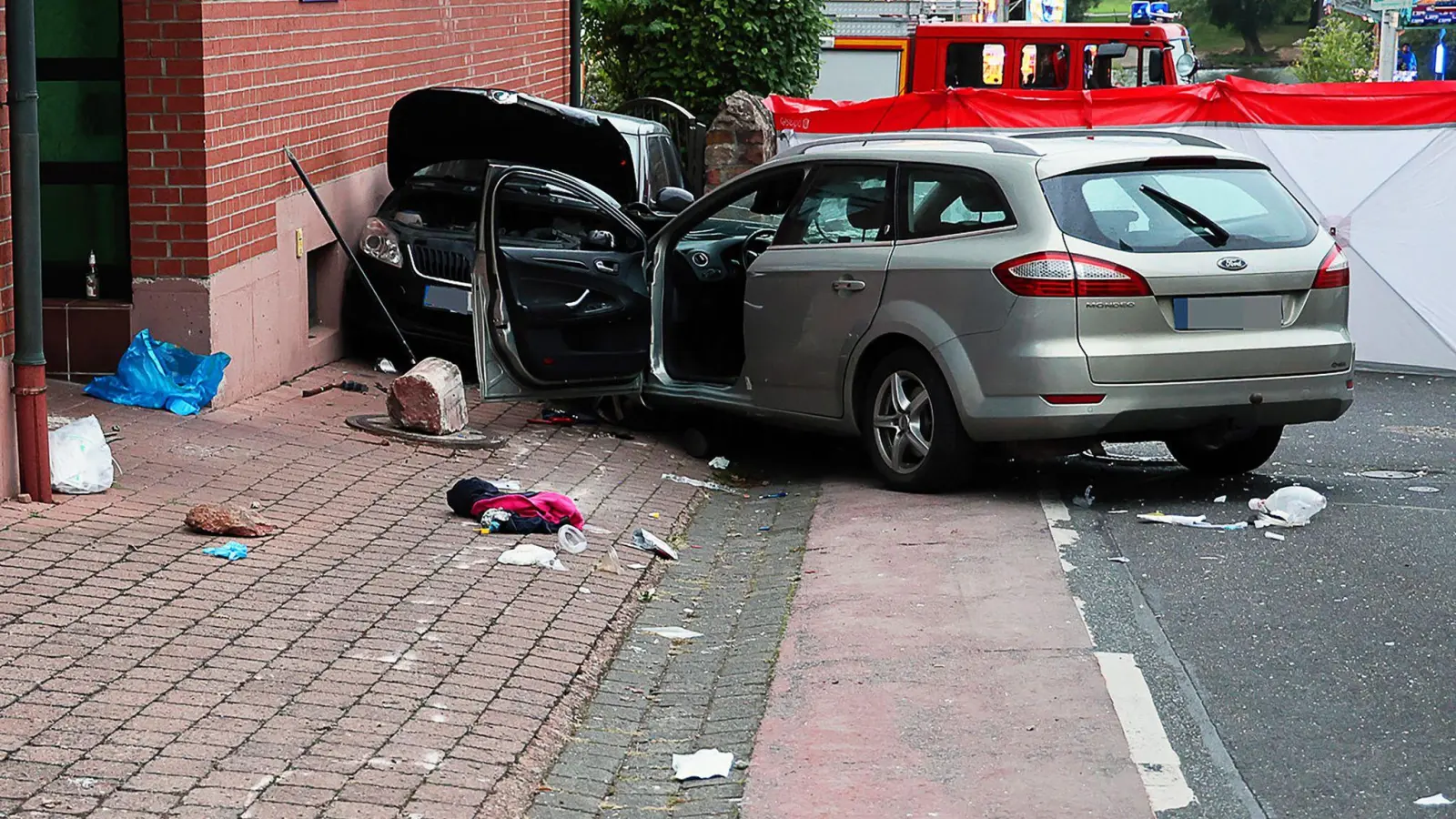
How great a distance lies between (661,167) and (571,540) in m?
6.22

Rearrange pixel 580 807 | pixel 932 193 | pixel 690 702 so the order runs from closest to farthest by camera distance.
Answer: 1. pixel 580 807
2. pixel 690 702
3. pixel 932 193

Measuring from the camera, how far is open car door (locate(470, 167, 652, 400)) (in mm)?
9281

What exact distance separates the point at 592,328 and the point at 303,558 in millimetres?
3040

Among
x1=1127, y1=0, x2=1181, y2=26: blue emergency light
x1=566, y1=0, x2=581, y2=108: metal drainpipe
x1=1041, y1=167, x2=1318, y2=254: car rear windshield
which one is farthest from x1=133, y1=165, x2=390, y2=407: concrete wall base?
x1=1127, y1=0, x2=1181, y2=26: blue emergency light

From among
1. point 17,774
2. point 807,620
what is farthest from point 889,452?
point 17,774

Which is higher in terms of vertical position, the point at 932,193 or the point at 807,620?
the point at 932,193

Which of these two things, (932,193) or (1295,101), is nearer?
(932,193)

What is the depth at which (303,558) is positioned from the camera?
6863 mm

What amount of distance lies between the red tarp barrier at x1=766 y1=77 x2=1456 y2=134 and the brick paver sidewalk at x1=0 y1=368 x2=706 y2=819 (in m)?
7.68

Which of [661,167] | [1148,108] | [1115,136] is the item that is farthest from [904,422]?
[1148,108]

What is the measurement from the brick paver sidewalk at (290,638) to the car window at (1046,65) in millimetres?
15808

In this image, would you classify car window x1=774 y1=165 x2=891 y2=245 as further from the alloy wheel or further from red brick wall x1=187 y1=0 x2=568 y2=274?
red brick wall x1=187 y1=0 x2=568 y2=274

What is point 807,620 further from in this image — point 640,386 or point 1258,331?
point 640,386

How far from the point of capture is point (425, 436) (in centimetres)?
936
